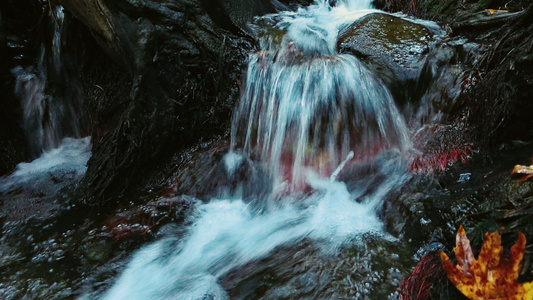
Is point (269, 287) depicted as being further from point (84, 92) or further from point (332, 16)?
point (332, 16)

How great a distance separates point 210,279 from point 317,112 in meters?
2.10

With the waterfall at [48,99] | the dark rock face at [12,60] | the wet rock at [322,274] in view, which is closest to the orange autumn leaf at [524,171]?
the wet rock at [322,274]

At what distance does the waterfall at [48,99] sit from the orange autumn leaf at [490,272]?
17.0 ft

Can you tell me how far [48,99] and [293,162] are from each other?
378cm

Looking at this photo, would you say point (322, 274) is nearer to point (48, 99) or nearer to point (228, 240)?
point (228, 240)

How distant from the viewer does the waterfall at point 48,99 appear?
16.9 ft

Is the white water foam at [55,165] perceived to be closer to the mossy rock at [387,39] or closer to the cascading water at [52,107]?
the cascading water at [52,107]

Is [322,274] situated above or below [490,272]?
below

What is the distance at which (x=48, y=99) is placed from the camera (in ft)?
17.0

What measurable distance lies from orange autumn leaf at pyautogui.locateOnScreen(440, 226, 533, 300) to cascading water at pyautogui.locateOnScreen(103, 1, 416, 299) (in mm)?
1130

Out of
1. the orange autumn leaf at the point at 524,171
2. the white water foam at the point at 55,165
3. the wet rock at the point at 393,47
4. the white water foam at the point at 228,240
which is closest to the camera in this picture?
the orange autumn leaf at the point at 524,171

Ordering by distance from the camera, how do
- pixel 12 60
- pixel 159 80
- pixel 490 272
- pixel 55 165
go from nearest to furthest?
pixel 490 272
pixel 159 80
pixel 55 165
pixel 12 60

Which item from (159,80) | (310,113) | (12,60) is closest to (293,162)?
(310,113)

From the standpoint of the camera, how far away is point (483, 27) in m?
3.95
